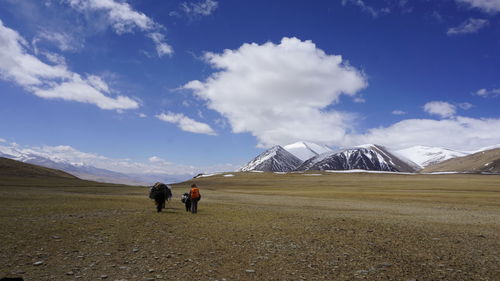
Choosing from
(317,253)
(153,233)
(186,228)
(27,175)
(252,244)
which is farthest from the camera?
(27,175)

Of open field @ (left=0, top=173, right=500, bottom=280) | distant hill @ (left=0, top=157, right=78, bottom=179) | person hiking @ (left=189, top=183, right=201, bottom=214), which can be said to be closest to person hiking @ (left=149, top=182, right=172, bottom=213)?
person hiking @ (left=189, top=183, right=201, bottom=214)

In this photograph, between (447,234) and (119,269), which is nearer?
(119,269)

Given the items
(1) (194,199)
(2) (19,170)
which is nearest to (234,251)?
(1) (194,199)

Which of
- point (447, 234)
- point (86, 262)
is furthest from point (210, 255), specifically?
point (447, 234)

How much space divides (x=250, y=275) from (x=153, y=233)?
7.35m

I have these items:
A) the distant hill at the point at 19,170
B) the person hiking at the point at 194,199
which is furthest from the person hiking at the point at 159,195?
the distant hill at the point at 19,170

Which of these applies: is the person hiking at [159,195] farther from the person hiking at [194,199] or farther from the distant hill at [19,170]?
the distant hill at [19,170]

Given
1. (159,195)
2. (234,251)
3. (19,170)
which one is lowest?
(234,251)

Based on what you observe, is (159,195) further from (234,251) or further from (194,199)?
(234,251)

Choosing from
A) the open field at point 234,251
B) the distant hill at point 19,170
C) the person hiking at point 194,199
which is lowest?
the open field at point 234,251

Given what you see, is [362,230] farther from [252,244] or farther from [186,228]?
[186,228]

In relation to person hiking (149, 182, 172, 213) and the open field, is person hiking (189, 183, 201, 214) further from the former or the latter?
the open field

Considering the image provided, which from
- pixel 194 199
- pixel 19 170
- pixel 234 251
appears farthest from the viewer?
pixel 19 170

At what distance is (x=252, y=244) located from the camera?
13.9m
